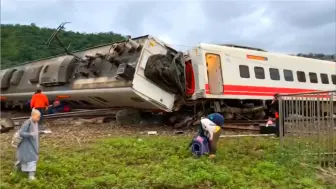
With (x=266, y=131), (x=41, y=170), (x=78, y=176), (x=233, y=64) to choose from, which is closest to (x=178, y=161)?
(x=78, y=176)

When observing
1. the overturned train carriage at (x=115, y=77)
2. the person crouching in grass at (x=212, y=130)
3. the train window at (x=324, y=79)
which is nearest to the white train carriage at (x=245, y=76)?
the train window at (x=324, y=79)

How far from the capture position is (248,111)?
15.2 m

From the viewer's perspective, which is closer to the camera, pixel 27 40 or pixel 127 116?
pixel 127 116

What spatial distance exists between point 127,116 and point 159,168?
7.65 metres

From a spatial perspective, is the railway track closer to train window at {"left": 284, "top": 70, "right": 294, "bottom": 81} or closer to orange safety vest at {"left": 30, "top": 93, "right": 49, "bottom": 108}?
orange safety vest at {"left": 30, "top": 93, "right": 49, "bottom": 108}

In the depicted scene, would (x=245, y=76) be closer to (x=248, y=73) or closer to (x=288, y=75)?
(x=248, y=73)

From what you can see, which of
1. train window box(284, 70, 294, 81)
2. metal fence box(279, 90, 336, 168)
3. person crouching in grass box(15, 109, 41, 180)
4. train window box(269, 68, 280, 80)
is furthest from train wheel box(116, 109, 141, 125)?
person crouching in grass box(15, 109, 41, 180)

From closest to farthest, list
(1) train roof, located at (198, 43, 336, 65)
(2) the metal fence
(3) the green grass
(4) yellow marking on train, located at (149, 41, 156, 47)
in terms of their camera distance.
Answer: (3) the green grass → (2) the metal fence → (4) yellow marking on train, located at (149, 41, 156, 47) → (1) train roof, located at (198, 43, 336, 65)

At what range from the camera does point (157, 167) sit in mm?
7078

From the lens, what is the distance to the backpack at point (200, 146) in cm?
800

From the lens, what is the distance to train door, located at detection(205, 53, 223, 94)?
14.1 metres

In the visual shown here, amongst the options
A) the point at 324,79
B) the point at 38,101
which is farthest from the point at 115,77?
the point at 324,79

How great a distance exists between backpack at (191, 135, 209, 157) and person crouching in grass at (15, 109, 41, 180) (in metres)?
2.94

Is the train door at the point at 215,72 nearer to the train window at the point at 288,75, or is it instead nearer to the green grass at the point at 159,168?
the train window at the point at 288,75
